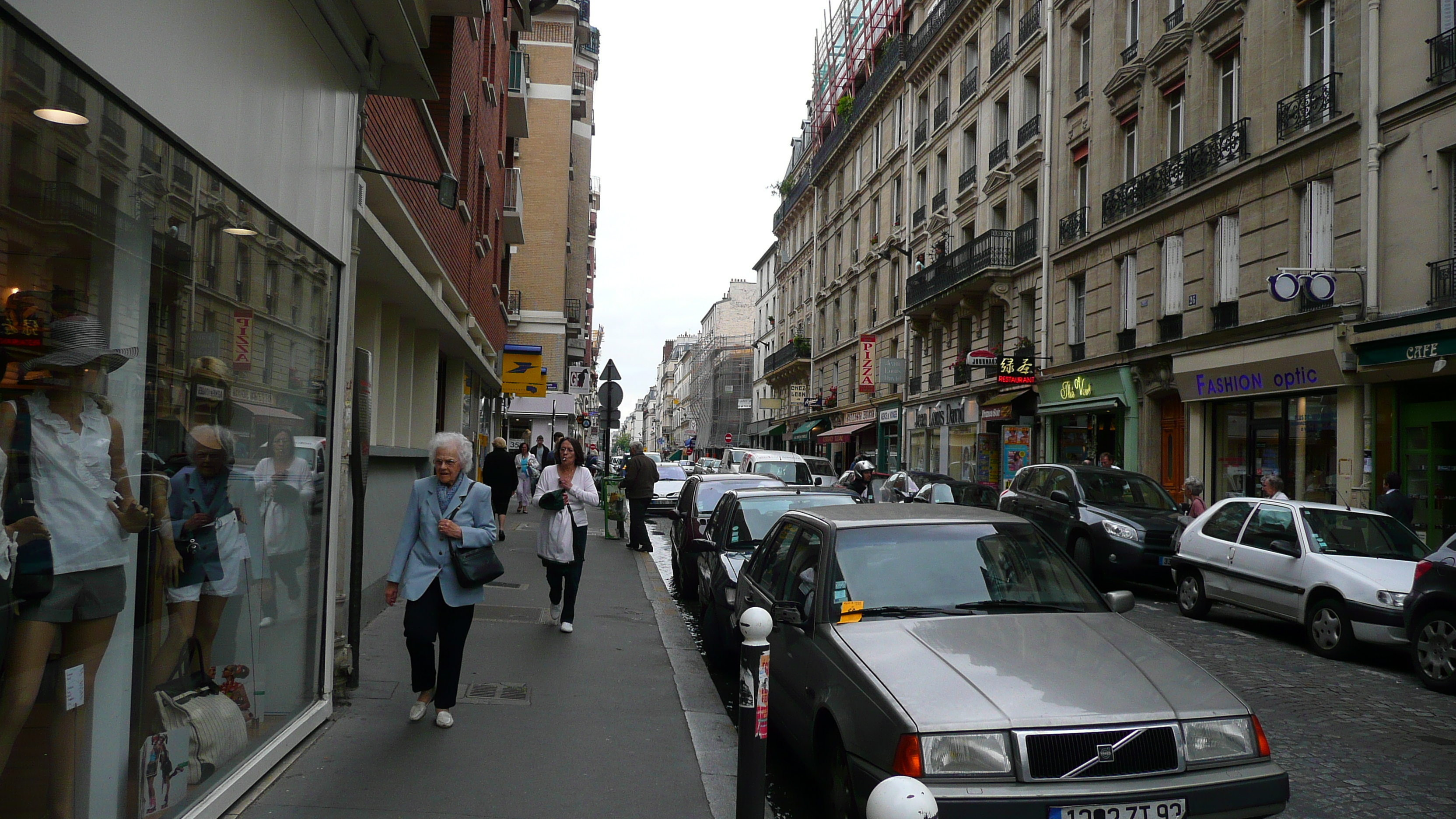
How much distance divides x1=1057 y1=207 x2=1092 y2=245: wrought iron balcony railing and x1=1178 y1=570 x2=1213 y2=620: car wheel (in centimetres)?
1623

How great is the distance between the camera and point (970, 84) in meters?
34.7

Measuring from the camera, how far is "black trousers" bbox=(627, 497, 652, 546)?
1717 centimetres

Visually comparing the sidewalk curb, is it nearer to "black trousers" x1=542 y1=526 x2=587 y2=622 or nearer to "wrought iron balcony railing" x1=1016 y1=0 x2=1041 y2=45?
"black trousers" x1=542 y1=526 x2=587 y2=622

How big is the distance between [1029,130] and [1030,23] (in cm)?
305

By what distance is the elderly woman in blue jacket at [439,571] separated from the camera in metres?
5.83

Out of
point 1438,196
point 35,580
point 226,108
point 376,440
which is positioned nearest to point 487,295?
point 376,440

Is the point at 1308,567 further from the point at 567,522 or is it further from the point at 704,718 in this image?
the point at 567,522

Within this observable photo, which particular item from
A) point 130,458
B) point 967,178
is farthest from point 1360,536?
point 967,178

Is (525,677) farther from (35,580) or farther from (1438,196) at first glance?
(1438,196)

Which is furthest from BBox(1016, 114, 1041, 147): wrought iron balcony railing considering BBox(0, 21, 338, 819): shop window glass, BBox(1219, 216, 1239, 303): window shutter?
BBox(0, 21, 338, 819): shop window glass

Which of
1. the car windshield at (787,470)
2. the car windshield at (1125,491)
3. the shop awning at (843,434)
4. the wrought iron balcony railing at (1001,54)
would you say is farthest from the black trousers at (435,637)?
the shop awning at (843,434)

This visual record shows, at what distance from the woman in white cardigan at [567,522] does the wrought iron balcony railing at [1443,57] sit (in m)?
13.8

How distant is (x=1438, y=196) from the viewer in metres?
15.2

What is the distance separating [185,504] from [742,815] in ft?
8.21
